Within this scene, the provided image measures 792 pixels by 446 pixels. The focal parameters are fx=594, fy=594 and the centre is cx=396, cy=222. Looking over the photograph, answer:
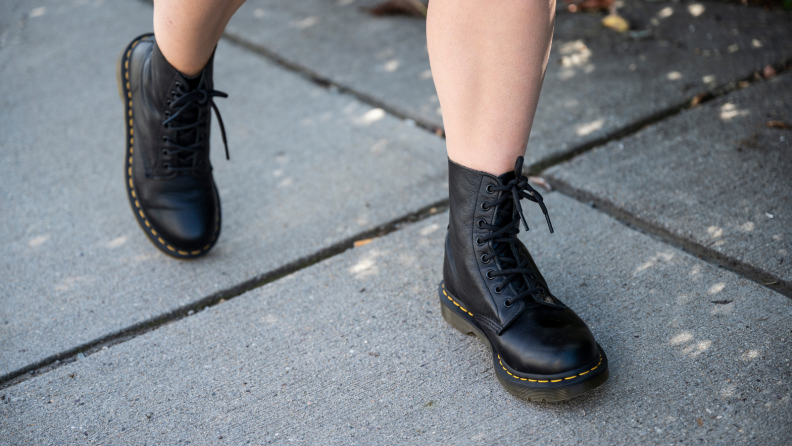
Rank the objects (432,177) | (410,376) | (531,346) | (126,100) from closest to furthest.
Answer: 1. (531,346)
2. (410,376)
3. (126,100)
4. (432,177)

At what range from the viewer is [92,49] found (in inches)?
139

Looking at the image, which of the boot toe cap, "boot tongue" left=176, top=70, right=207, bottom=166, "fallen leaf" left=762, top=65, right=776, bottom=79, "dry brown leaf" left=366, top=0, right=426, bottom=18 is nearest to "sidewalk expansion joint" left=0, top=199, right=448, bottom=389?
"boot tongue" left=176, top=70, right=207, bottom=166

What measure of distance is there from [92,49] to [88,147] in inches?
47.8

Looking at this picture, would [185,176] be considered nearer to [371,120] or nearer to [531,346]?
[371,120]

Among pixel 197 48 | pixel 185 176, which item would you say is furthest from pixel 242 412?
pixel 197 48

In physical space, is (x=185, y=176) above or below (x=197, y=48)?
below

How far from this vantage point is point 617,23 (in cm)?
323

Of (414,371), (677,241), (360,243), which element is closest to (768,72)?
(677,241)

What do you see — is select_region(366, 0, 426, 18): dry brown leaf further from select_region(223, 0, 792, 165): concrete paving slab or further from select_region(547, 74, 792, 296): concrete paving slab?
select_region(547, 74, 792, 296): concrete paving slab

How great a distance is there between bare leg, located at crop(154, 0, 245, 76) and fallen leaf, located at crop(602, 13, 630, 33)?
2245 mm

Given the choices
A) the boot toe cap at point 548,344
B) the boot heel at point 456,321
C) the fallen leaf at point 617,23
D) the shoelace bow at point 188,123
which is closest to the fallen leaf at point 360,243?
the boot heel at point 456,321

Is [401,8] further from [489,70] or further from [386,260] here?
[489,70]

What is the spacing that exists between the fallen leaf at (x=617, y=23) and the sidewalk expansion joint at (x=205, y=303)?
174cm

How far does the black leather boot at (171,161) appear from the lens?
186 centimetres
